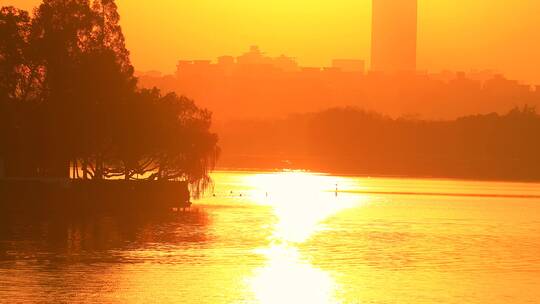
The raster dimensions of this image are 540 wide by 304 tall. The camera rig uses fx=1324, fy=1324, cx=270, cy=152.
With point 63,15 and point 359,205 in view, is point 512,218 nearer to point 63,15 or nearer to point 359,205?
point 359,205

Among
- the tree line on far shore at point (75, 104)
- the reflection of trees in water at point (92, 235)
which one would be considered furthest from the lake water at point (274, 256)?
the tree line on far shore at point (75, 104)

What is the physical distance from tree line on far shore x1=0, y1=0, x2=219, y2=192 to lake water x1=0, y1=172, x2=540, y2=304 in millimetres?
4669

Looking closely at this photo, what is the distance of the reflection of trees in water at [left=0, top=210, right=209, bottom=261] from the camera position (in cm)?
4722

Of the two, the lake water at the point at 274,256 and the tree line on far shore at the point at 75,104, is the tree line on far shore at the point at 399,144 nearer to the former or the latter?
the lake water at the point at 274,256

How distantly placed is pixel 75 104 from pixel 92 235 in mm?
13630

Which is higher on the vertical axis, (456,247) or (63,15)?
(63,15)

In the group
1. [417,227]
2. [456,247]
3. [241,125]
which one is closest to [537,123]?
[241,125]

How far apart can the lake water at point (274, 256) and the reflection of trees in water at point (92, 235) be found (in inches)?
2.0

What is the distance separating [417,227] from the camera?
69.5m

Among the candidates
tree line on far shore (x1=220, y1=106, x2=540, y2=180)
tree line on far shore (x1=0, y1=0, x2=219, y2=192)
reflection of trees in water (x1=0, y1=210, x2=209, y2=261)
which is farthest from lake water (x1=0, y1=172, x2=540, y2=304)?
tree line on far shore (x1=220, y1=106, x2=540, y2=180)

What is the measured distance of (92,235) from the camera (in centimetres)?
5469

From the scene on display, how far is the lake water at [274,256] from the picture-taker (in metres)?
37.7

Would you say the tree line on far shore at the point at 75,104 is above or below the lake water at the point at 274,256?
above

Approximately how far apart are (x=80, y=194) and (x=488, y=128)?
111986 millimetres
